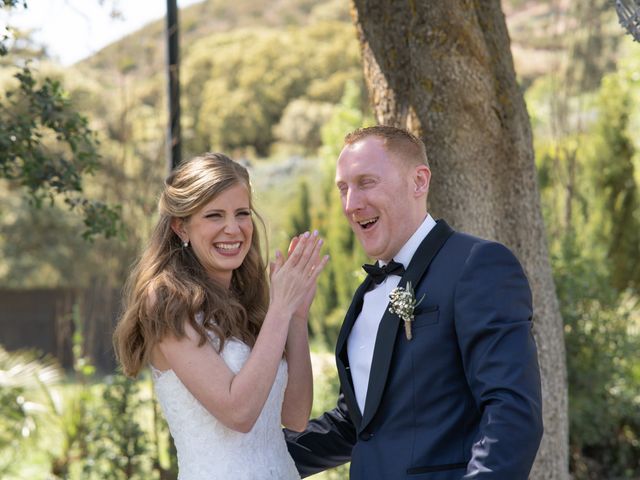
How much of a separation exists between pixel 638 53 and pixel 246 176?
389 inches

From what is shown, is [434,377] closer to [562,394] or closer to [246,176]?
[246,176]

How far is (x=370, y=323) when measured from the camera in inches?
118

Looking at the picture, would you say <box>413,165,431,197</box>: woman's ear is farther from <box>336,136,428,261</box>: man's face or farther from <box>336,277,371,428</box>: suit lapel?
<box>336,277,371,428</box>: suit lapel

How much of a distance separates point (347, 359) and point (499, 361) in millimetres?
742

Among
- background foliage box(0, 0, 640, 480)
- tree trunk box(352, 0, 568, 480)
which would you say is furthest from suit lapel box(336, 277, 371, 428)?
tree trunk box(352, 0, 568, 480)

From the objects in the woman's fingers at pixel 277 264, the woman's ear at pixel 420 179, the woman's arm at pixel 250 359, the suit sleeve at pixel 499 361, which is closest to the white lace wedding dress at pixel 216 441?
the woman's arm at pixel 250 359

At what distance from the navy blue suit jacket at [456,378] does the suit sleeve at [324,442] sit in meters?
0.43

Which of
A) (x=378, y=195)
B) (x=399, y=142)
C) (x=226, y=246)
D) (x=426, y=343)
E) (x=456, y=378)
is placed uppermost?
(x=399, y=142)

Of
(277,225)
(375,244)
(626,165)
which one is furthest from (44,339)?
(375,244)

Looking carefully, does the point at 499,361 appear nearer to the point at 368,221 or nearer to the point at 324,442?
the point at 368,221

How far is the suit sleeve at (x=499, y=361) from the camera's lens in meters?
2.36

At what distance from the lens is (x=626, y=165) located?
14.5 m

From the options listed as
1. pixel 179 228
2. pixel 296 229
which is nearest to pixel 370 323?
pixel 179 228

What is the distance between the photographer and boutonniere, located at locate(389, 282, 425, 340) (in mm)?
2721
